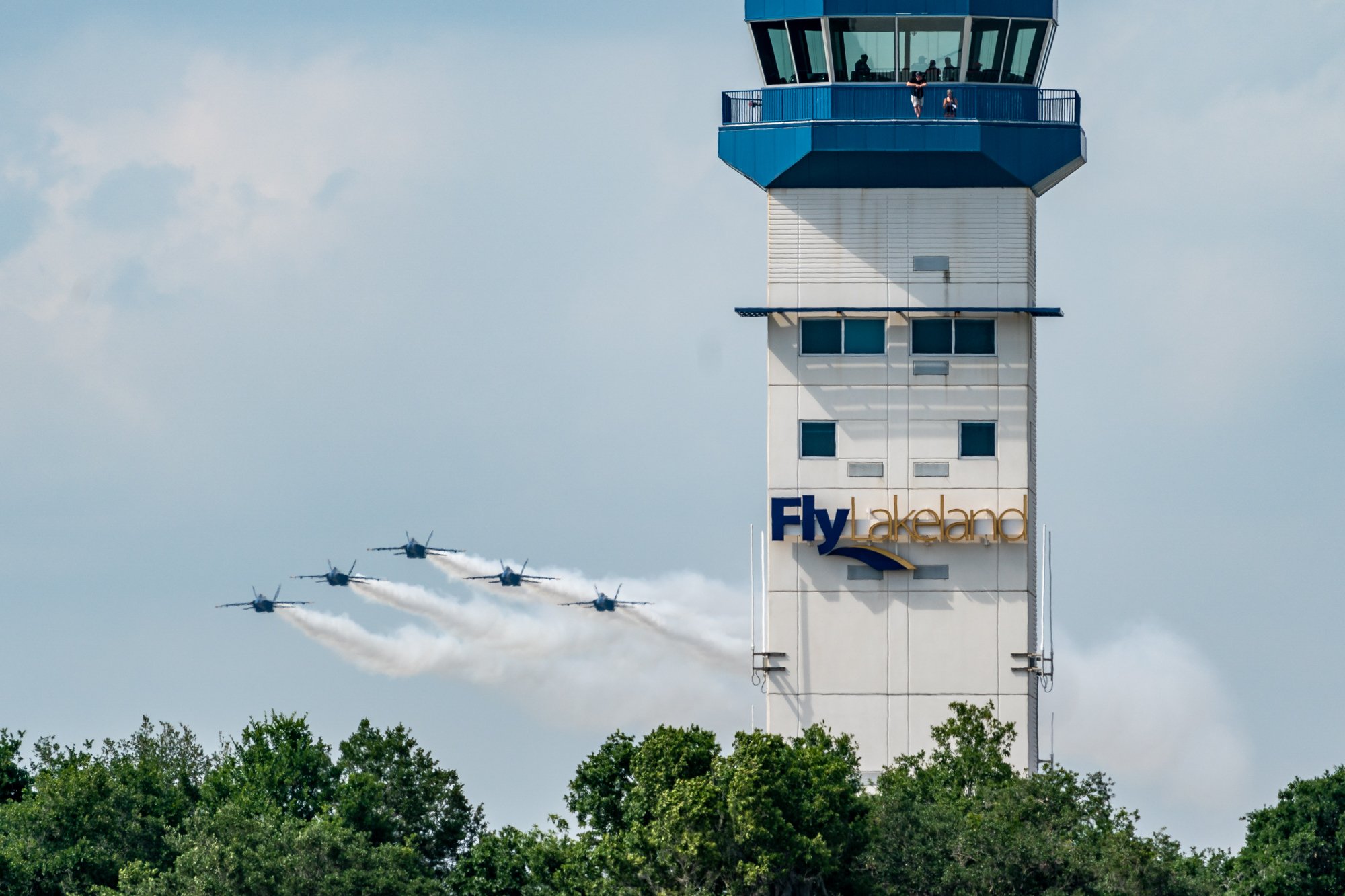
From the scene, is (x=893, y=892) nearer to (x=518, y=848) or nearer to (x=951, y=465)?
(x=518, y=848)

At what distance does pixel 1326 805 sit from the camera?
113625mm

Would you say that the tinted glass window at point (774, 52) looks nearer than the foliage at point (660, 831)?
No

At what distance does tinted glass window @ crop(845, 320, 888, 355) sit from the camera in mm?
129250

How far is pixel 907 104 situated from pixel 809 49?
5260 millimetres

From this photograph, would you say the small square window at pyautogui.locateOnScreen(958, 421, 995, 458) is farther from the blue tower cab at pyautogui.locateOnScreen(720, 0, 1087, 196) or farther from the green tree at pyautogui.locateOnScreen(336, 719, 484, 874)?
the green tree at pyautogui.locateOnScreen(336, 719, 484, 874)

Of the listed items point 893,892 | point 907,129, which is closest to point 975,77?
point 907,129

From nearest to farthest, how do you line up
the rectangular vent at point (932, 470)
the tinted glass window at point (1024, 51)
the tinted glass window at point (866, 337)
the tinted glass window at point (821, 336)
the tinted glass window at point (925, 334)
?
the rectangular vent at point (932, 470) → the tinted glass window at point (925, 334) → the tinted glass window at point (866, 337) → the tinted glass window at point (821, 336) → the tinted glass window at point (1024, 51)

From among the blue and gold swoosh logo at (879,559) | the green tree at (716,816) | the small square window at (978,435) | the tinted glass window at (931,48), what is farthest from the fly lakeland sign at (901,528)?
the green tree at (716,816)

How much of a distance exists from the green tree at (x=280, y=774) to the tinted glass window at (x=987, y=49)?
42502 mm

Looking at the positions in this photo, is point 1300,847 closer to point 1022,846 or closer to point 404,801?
point 1022,846

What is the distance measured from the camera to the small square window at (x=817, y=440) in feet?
422

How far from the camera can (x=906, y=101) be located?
423 feet

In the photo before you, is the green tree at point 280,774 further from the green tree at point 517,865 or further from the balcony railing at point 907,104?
the balcony railing at point 907,104

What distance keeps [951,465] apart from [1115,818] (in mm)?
22963
